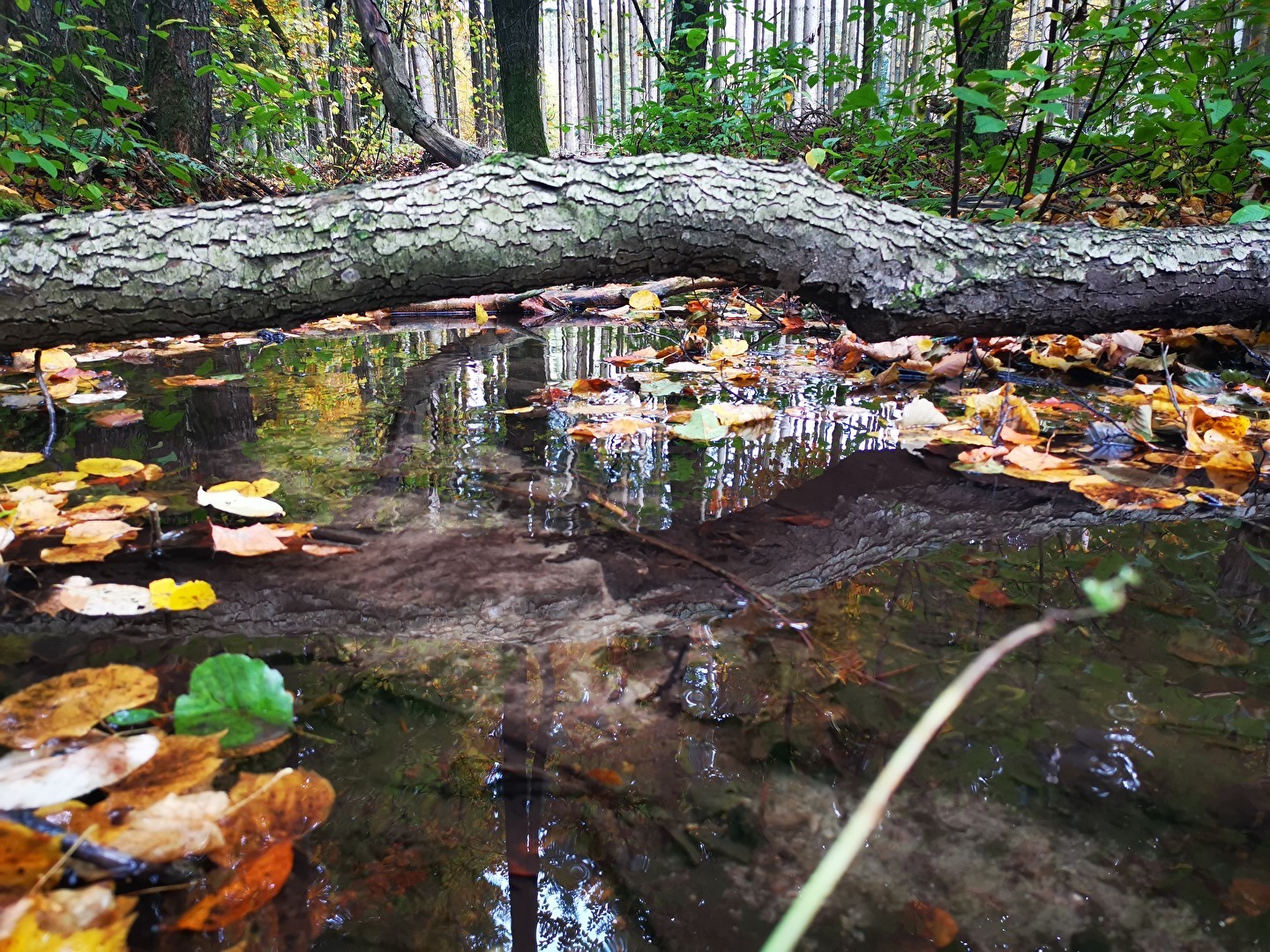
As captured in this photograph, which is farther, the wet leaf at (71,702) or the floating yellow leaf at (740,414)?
the floating yellow leaf at (740,414)

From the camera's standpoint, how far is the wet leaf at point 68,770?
660mm

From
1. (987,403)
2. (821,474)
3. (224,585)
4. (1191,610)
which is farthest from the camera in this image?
(987,403)

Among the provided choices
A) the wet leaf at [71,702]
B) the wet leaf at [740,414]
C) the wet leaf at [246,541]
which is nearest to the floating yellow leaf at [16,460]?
the wet leaf at [246,541]

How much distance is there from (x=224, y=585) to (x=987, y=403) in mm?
1816


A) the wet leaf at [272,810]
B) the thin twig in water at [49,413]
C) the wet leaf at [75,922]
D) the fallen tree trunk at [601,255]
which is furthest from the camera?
the thin twig in water at [49,413]

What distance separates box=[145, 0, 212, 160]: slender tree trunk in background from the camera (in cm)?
511

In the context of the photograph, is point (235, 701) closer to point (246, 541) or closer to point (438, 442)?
point (246, 541)

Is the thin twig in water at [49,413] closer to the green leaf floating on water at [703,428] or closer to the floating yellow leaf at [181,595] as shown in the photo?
the floating yellow leaf at [181,595]

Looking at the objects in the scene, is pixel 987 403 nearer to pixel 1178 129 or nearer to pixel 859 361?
pixel 859 361

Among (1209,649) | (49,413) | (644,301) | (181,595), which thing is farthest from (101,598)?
(644,301)

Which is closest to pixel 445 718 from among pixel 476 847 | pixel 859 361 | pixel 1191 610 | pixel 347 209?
pixel 476 847

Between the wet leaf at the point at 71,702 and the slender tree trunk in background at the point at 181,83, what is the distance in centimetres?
569

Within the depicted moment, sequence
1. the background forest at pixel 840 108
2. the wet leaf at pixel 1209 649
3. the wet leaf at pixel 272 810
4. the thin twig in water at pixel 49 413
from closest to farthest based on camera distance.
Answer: the wet leaf at pixel 272 810
the wet leaf at pixel 1209 649
the thin twig in water at pixel 49 413
the background forest at pixel 840 108

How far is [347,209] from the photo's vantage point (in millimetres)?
1823
